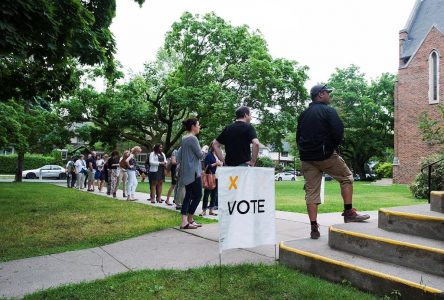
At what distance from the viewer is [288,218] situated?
29.0ft

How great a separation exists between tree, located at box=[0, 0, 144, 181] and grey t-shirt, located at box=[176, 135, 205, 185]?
314 cm

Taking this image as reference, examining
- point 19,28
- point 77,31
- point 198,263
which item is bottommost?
point 198,263

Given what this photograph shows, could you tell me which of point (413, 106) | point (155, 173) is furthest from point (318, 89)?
point (413, 106)

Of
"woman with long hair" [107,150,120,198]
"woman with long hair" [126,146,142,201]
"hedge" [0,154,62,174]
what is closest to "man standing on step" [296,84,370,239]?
"woman with long hair" [126,146,142,201]

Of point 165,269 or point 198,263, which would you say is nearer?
point 165,269

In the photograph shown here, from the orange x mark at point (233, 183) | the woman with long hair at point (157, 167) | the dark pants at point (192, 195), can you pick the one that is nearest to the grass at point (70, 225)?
the dark pants at point (192, 195)

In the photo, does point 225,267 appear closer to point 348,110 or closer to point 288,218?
point 288,218

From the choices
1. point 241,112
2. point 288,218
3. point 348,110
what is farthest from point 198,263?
point 348,110

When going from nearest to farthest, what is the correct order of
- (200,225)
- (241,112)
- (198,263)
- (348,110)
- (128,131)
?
(198,263) < (241,112) < (200,225) < (128,131) < (348,110)

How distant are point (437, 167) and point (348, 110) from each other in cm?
3688

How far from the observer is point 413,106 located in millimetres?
34938

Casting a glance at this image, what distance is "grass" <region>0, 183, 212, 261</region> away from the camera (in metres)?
6.44

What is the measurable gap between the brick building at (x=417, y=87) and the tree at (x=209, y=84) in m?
10.6

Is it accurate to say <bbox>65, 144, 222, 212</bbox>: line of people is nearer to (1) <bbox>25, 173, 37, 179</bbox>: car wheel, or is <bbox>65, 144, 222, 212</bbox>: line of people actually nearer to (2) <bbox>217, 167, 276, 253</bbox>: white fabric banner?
(2) <bbox>217, 167, 276, 253</bbox>: white fabric banner
